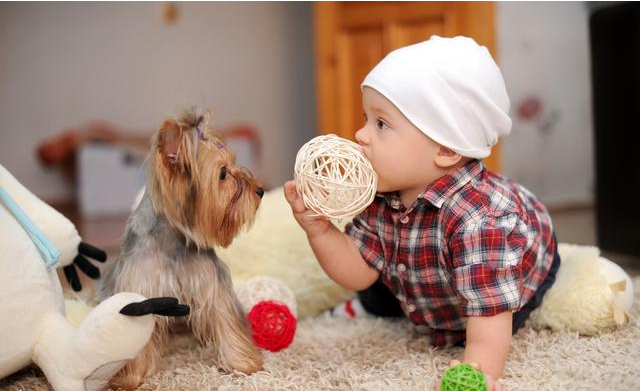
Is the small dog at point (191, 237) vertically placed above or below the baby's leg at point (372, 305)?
above

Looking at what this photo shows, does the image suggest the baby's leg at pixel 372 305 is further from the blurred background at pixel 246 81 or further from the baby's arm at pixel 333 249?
the blurred background at pixel 246 81

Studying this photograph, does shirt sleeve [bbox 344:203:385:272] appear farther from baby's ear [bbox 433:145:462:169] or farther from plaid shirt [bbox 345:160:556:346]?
baby's ear [bbox 433:145:462:169]

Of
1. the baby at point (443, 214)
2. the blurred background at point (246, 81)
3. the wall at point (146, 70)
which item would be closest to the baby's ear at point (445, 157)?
the baby at point (443, 214)

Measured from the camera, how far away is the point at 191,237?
1.20 metres

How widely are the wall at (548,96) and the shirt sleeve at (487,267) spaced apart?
239cm

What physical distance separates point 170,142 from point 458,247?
0.53 m

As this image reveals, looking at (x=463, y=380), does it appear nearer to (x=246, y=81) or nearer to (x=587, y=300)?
(x=587, y=300)

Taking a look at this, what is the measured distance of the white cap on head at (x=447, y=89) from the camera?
45.9 inches

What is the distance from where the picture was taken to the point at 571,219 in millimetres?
3338

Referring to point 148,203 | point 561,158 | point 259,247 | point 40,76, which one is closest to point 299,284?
point 259,247

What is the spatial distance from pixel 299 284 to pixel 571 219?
2137 millimetres

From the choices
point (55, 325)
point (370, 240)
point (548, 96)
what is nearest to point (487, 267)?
point (370, 240)

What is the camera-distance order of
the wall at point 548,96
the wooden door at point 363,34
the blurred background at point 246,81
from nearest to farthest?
the wooden door at point 363,34, the blurred background at point 246,81, the wall at point 548,96

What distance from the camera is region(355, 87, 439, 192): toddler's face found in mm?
1208
